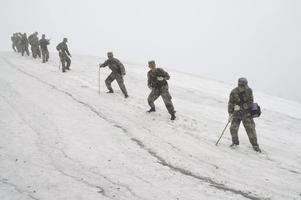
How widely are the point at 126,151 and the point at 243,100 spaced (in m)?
3.79

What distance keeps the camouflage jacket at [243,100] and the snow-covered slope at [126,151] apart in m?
1.09

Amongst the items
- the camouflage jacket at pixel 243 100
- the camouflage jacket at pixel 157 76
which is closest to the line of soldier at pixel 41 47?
the camouflage jacket at pixel 157 76

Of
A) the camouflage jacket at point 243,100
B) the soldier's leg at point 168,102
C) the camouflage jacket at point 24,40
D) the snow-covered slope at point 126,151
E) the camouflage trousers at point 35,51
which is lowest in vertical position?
the snow-covered slope at point 126,151

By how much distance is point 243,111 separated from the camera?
9922 mm

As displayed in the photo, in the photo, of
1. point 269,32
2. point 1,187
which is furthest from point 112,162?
point 269,32

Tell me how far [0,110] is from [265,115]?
34.8ft

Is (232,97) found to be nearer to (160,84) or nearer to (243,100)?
(243,100)

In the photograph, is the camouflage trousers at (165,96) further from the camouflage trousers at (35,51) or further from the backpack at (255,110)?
the camouflage trousers at (35,51)

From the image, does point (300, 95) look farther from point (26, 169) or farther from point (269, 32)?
point (26, 169)

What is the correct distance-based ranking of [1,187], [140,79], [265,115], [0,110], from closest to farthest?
[1,187] < [0,110] < [265,115] < [140,79]

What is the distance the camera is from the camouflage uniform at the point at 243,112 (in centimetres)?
986

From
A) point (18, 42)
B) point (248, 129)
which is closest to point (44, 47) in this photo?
point (18, 42)

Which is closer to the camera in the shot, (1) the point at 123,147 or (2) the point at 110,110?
→ (1) the point at 123,147

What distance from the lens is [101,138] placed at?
9.20 m
